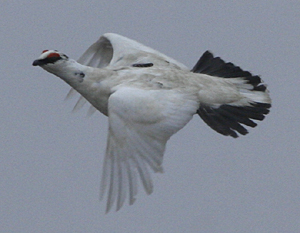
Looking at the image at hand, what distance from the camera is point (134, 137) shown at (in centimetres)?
1064

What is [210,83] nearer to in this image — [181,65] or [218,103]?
[218,103]

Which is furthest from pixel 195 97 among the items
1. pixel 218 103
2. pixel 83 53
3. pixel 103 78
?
pixel 83 53

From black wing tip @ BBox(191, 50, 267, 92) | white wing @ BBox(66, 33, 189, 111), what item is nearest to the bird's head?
white wing @ BBox(66, 33, 189, 111)

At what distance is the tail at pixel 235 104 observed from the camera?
1137 centimetres

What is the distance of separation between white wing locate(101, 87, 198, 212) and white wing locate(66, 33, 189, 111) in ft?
5.32

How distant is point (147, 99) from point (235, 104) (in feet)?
4.70

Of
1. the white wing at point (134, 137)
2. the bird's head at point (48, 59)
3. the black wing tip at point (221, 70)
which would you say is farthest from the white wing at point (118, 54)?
the white wing at point (134, 137)

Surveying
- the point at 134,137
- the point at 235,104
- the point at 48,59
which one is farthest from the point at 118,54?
the point at 134,137

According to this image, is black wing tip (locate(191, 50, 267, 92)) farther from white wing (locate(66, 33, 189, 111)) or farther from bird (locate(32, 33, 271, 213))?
white wing (locate(66, 33, 189, 111))

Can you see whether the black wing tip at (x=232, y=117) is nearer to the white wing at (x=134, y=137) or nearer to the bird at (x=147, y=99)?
the bird at (x=147, y=99)

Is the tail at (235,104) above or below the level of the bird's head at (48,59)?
above

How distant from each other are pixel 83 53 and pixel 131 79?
2.61 metres

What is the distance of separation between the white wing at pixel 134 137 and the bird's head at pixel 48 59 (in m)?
1.03

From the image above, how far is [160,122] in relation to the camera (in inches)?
419
